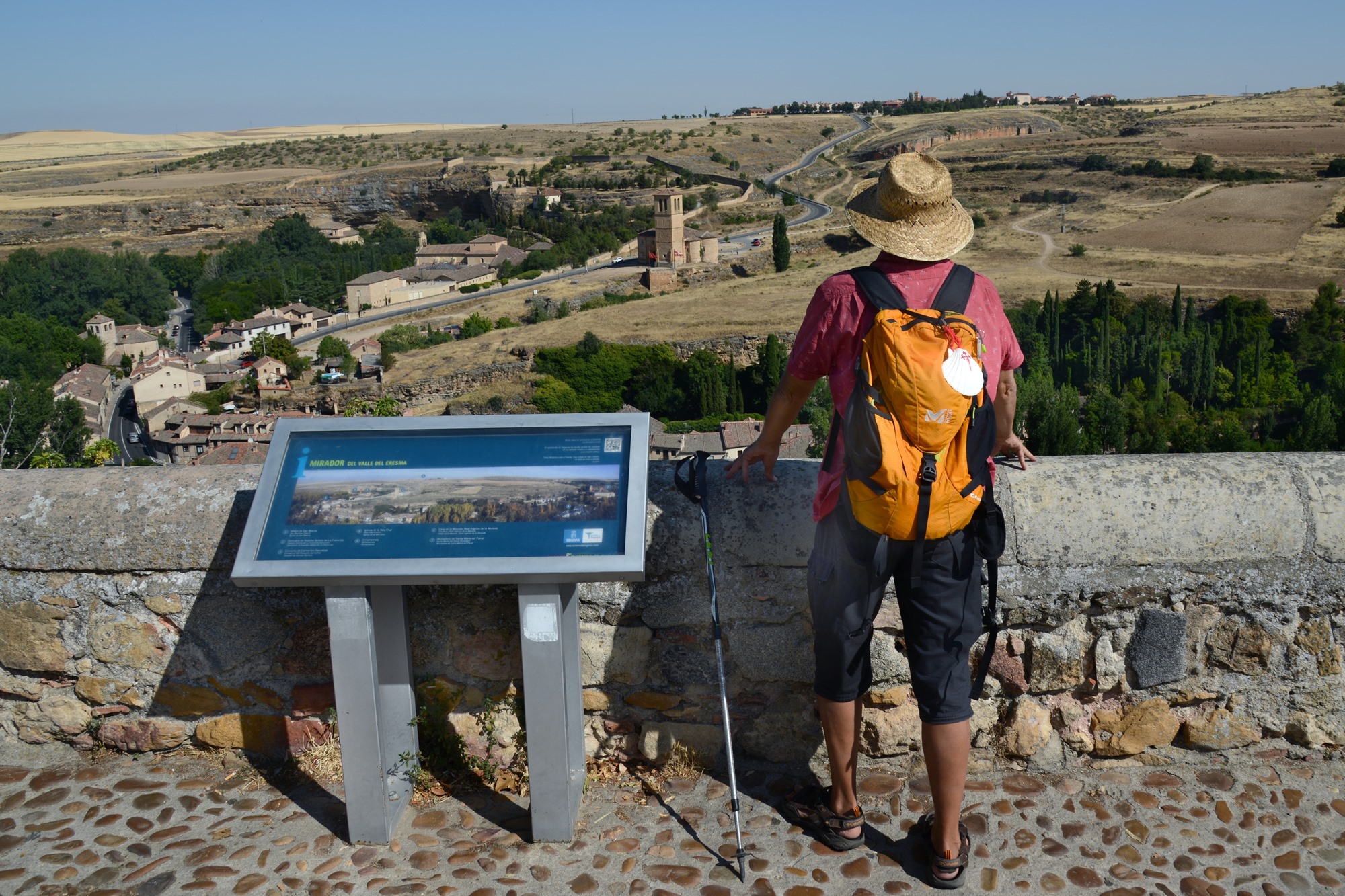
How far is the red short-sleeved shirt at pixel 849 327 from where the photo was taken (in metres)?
1.98

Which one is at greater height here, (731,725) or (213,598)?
(213,598)

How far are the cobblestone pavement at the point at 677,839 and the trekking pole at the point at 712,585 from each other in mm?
84

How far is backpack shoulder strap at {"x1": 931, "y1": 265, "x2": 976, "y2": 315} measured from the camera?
1.96 m

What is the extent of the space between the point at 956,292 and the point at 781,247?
156 feet

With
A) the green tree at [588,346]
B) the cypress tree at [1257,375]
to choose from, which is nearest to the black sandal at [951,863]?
the cypress tree at [1257,375]

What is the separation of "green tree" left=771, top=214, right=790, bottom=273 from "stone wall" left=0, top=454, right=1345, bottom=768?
155 feet

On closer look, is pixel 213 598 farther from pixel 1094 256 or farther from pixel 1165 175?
pixel 1165 175

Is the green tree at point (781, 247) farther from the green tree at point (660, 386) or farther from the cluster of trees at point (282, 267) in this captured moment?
the cluster of trees at point (282, 267)

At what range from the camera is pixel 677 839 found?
226 centimetres

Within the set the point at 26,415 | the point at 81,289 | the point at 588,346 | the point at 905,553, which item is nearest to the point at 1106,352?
the point at 588,346

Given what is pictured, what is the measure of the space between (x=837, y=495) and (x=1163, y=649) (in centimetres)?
95

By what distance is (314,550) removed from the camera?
2.13 m

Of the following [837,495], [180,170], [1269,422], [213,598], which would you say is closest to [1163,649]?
[837,495]

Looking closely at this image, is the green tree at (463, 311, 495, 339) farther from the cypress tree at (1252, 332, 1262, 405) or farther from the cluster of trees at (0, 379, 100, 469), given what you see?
the cypress tree at (1252, 332, 1262, 405)
